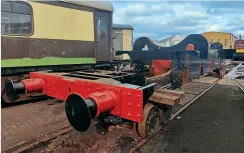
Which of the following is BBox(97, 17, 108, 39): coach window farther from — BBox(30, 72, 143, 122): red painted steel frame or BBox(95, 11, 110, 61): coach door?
BBox(30, 72, 143, 122): red painted steel frame

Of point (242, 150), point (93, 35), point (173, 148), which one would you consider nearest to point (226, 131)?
point (242, 150)

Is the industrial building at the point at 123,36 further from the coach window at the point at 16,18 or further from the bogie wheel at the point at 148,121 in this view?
the bogie wheel at the point at 148,121

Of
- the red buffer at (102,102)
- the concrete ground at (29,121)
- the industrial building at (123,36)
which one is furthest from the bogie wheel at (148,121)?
the industrial building at (123,36)

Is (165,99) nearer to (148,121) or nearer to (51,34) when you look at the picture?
(148,121)

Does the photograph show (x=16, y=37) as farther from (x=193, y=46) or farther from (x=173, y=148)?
(x=193, y=46)

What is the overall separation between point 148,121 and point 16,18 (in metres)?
3.79

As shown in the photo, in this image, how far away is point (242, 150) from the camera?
9.53 feet

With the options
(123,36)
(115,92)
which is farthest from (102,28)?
(123,36)

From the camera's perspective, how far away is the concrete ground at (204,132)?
117 inches

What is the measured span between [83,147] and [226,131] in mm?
2423

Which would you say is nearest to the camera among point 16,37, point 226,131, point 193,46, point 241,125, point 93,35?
point 226,131

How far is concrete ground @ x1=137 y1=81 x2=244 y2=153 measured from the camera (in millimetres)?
2965

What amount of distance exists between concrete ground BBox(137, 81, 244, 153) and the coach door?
3056 millimetres

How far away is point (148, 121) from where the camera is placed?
296 cm
